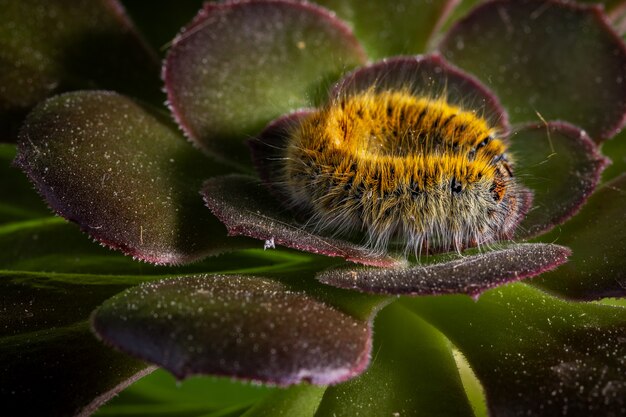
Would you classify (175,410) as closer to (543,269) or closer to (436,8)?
(543,269)

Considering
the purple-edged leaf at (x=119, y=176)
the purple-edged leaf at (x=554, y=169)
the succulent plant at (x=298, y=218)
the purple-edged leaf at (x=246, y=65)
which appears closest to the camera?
the succulent plant at (x=298, y=218)

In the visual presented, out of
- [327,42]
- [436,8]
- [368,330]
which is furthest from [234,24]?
[368,330]

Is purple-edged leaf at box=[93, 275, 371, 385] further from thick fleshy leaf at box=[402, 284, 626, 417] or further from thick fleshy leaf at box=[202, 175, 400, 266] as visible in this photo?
thick fleshy leaf at box=[402, 284, 626, 417]

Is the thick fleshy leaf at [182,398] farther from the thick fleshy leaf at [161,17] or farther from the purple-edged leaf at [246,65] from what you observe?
the thick fleshy leaf at [161,17]

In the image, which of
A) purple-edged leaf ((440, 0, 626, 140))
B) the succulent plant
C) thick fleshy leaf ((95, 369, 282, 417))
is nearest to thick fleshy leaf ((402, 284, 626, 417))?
the succulent plant

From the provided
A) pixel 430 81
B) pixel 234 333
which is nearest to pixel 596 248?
pixel 430 81

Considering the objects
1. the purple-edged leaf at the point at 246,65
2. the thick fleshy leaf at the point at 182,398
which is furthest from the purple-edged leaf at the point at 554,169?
the thick fleshy leaf at the point at 182,398

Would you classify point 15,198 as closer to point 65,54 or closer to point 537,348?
point 65,54
